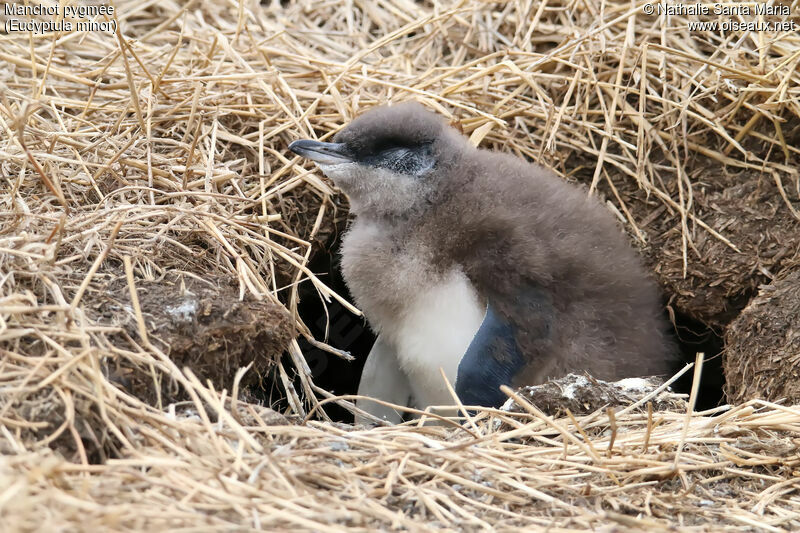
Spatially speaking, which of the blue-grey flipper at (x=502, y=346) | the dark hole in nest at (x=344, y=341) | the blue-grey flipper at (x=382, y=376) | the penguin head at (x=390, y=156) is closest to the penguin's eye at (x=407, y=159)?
the penguin head at (x=390, y=156)

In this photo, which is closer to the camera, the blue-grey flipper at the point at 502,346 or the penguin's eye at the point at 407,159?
the blue-grey flipper at the point at 502,346

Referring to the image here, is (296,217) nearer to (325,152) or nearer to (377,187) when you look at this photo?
(325,152)

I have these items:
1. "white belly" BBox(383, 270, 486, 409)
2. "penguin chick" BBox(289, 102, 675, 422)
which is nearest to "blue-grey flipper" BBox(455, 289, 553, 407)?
"penguin chick" BBox(289, 102, 675, 422)

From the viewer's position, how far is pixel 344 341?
16.5 ft

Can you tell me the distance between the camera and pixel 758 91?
4.32m

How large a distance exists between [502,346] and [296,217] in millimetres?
1424

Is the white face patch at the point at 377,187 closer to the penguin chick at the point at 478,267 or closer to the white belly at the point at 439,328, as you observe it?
the penguin chick at the point at 478,267

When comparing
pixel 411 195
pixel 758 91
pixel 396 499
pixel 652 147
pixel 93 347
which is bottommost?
pixel 396 499

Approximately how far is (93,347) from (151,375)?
241 mm

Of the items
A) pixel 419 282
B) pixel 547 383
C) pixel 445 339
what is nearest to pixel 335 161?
pixel 419 282

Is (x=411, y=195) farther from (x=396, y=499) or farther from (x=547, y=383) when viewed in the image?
(x=396, y=499)

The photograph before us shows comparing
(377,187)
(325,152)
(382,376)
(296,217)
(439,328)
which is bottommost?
(382,376)

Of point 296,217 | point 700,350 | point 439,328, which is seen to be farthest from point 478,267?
point 700,350

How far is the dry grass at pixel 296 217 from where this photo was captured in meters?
2.38
